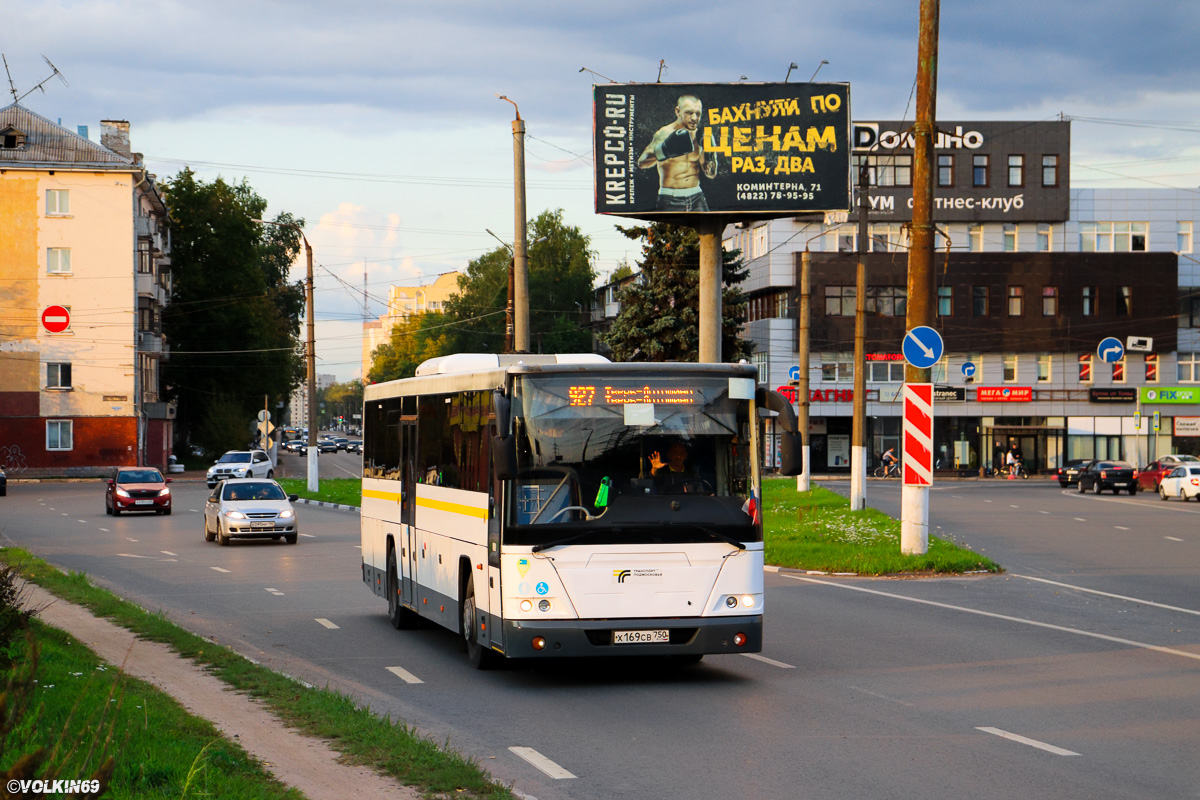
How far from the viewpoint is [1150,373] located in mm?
83312

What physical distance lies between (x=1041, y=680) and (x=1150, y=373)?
76.5 meters

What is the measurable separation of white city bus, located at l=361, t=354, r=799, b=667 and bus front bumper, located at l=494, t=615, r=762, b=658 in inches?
0.4

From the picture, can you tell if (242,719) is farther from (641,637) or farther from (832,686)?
(832,686)

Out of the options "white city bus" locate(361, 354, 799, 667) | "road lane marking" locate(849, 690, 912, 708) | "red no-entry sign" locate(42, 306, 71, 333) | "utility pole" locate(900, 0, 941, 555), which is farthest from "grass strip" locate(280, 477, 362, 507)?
"road lane marking" locate(849, 690, 912, 708)

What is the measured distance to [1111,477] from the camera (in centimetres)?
6112

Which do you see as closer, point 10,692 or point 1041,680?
point 10,692

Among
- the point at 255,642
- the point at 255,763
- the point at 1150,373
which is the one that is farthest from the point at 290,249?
the point at 255,763

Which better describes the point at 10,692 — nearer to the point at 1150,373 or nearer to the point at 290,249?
the point at 1150,373

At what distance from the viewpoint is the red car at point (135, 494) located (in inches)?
1736

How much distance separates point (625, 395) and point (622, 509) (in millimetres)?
972

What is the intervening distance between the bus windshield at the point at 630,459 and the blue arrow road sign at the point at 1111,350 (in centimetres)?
7168

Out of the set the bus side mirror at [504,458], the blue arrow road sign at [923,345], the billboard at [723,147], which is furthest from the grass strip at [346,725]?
the billboard at [723,147]

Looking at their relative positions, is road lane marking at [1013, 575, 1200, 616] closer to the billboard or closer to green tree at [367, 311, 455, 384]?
the billboard

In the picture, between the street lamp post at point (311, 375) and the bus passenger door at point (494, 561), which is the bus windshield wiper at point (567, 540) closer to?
the bus passenger door at point (494, 561)
